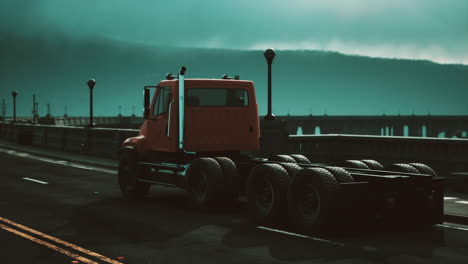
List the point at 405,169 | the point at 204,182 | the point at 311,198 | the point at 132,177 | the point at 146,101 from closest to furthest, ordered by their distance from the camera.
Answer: the point at 311,198 < the point at 405,169 < the point at 204,182 < the point at 146,101 < the point at 132,177

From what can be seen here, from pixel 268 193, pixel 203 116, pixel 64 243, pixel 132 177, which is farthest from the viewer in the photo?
pixel 132 177

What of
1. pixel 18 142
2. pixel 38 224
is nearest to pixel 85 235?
pixel 38 224

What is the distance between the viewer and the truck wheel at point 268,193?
1193cm

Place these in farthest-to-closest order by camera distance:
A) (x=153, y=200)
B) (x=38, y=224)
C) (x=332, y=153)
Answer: (x=332, y=153) < (x=153, y=200) < (x=38, y=224)

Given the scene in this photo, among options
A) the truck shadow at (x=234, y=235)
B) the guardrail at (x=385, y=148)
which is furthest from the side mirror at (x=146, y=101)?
the guardrail at (x=385, y=148)

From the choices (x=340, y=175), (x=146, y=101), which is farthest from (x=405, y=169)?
(x=146, y=101)

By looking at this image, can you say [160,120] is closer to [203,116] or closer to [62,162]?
[203,116]

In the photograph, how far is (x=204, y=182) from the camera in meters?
13.9

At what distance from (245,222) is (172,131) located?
3.40 meters

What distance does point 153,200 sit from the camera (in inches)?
639

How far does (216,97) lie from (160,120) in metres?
1.49

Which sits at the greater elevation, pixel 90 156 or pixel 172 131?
pixel 172 131

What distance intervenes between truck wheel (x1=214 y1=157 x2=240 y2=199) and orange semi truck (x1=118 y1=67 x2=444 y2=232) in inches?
0.9

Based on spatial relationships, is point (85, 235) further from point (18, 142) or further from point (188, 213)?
point (18, 142)
